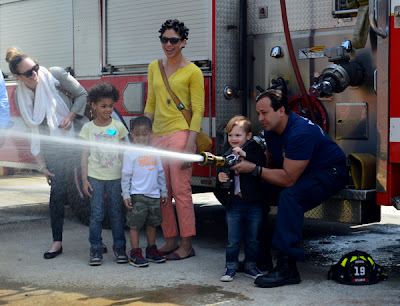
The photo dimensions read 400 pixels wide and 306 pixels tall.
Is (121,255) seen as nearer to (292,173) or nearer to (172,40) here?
(292,173)

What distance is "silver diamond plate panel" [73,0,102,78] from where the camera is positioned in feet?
26.2

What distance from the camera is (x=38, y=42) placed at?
8.80 m

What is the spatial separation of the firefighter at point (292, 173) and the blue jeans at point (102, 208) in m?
1.28

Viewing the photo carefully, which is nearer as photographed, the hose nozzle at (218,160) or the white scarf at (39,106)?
the hose nozzle at (218,160)

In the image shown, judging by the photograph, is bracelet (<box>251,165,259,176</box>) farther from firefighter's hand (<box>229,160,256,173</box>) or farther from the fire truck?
the fire truck

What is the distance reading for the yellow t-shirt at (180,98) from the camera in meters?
6.17

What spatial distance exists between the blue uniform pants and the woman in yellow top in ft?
3.64

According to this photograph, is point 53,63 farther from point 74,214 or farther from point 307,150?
point 307,150

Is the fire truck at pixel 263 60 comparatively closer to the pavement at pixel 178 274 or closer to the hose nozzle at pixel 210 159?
the pavement at pixel 178 274

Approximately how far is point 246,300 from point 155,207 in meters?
1.43

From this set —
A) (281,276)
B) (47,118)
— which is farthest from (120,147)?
(281,276)

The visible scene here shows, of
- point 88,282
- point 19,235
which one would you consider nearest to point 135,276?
point 88,282

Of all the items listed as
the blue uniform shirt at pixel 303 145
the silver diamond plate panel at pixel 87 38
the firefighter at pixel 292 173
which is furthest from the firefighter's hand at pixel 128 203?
the silver diamond plate panel at pixel 87 38

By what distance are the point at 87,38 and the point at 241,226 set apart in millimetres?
3522
